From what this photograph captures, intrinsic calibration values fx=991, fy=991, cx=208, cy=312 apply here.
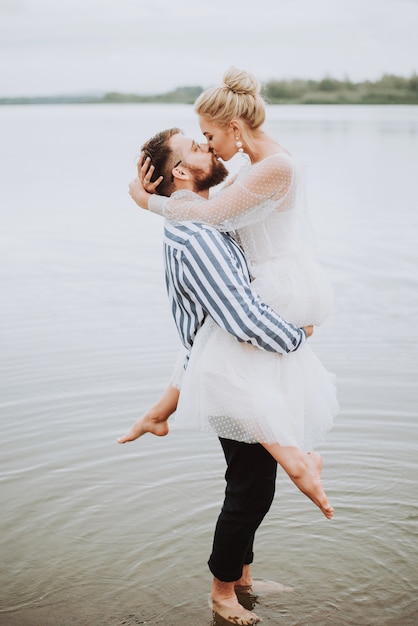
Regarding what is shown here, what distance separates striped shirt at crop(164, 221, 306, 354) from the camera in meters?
3.39

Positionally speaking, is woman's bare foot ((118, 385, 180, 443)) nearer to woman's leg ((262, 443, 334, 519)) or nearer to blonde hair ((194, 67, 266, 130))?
woman's leg ((262, 443, 334, 519))

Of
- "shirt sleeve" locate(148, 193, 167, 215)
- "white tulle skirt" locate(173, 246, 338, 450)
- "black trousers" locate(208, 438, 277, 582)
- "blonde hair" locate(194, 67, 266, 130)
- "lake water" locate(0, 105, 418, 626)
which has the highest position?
"blonde hair" locate(194, 67, 266, 130)

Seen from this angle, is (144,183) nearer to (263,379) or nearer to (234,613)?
(263,379)

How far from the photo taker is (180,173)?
11.9 ft

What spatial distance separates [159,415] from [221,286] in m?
0.91

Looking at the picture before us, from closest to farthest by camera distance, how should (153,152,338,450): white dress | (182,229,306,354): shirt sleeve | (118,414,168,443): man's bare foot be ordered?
(182,229,306,354): shirt sleeve
(153,152,338,450): white dress
(118,414,168,443): man's bare foot

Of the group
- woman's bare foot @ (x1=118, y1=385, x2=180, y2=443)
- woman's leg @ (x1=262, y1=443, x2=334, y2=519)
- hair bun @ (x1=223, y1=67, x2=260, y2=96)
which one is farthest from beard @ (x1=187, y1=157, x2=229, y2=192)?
woman's leg @ (x1=262, y1=443, x2=334, y2=519)

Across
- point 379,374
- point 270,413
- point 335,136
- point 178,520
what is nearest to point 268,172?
point 270,413

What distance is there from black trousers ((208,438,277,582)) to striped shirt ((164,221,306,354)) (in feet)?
1.41

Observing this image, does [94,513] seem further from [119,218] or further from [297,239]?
[119,218]

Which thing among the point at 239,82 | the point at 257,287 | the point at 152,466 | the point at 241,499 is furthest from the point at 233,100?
the point at 152,466

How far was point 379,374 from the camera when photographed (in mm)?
6633

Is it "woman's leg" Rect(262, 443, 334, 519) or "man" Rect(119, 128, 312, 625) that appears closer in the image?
"man" Rect(119, 128, 312, 625)

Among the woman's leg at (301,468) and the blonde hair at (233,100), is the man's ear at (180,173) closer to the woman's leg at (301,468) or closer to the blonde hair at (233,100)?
the blonde hair at (233,100)
